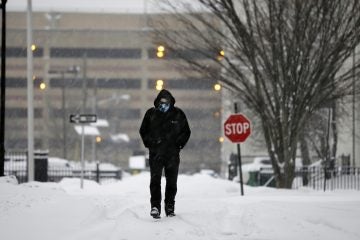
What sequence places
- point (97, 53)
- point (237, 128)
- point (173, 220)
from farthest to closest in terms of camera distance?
point (97, 53), point (237, 128), point (173, 220)

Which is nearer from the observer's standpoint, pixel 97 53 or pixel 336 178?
pixel 336 178

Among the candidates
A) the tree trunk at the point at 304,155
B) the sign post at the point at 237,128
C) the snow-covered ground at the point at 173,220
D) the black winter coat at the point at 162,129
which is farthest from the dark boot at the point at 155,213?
the tree trunk at the point at 304,155

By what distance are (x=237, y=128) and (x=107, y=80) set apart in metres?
80.3

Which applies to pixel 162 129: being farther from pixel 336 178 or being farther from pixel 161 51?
pixel 336 178

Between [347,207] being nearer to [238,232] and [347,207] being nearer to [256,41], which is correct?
[238,232]

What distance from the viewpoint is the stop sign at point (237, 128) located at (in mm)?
15820

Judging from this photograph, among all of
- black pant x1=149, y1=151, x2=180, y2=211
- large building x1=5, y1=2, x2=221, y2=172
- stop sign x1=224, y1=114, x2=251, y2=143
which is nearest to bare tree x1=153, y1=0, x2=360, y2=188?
stop sign x1=224, y1=114, x2=251, y2=143

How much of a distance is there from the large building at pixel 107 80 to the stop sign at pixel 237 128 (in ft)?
220

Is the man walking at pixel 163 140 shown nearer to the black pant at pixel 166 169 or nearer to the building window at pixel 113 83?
the black pant at pixel 166 169

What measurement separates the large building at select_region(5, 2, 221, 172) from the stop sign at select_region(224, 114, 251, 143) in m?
67.2

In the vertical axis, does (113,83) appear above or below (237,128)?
above

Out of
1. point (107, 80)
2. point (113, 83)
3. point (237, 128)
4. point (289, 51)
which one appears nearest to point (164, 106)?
point (237, 128)

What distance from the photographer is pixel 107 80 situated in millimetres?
95312

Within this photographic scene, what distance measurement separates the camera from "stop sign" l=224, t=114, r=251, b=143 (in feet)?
51.9
